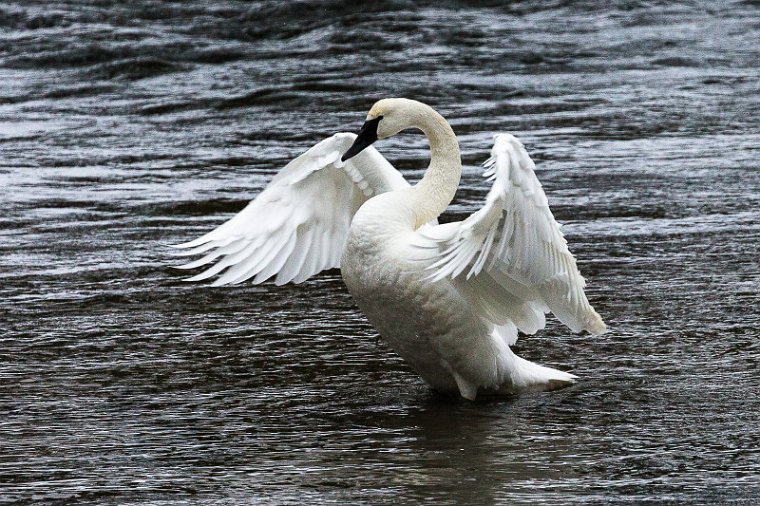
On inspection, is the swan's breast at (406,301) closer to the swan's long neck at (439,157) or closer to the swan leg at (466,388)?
the swan leg at (466,388)

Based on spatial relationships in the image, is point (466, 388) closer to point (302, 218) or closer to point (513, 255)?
point (513, 255)

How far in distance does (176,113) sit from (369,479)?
1023cm

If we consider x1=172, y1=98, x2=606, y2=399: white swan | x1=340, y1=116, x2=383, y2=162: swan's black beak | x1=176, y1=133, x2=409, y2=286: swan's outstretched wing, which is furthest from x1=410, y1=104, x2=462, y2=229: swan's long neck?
x1=176, y1=133, x2=409, y2=286: swan's outstretched wing

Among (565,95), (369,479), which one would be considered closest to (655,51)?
(565,95)

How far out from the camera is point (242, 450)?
584 centimetres

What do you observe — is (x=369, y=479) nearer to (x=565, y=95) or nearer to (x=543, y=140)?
(x=543, y=140)

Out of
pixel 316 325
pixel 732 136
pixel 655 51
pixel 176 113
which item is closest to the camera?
pixel 316 325

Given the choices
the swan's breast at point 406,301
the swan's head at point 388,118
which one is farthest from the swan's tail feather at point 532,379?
the swan's head at point 388,118

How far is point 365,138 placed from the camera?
6.92m

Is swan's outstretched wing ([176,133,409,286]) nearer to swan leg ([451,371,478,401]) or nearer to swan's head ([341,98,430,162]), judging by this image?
swan's head ([341,98,430,162])

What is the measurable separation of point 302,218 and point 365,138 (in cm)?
80

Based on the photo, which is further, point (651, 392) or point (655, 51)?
point (655, 51)

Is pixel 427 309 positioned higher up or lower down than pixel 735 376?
higher up

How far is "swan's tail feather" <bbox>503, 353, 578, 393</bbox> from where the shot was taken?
670 cm
